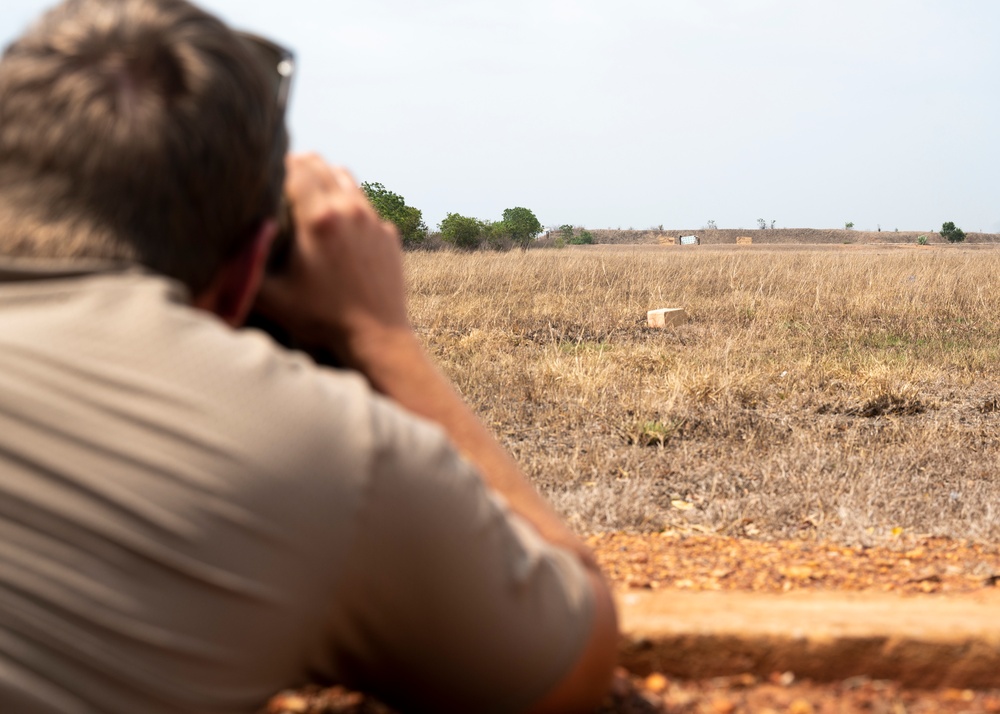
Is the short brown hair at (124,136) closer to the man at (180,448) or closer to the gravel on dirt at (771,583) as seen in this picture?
the man at (180,448)

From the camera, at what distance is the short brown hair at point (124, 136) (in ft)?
2.80

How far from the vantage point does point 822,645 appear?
1640 mm

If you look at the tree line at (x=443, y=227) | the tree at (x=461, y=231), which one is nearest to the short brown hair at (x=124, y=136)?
the tree line at (x=443, y=227)

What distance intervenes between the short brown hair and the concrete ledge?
46.4 inches

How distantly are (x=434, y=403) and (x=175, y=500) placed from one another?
17.4 inches

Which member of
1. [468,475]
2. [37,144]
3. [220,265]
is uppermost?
[37,144]

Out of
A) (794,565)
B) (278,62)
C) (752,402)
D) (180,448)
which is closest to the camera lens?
(180,448)

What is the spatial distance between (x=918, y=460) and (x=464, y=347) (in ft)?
14.8

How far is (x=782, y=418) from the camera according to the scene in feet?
18.3

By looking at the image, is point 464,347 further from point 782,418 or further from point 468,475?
point 468,475

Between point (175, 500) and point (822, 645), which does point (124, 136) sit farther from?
point (822, 645)

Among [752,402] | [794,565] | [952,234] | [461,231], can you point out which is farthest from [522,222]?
[794,565]

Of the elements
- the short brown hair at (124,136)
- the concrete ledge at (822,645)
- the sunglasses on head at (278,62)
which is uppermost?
the sunglasses on head at (278,62)

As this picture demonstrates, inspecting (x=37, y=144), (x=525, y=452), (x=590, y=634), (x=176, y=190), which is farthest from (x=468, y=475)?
(x=525, y=452)
